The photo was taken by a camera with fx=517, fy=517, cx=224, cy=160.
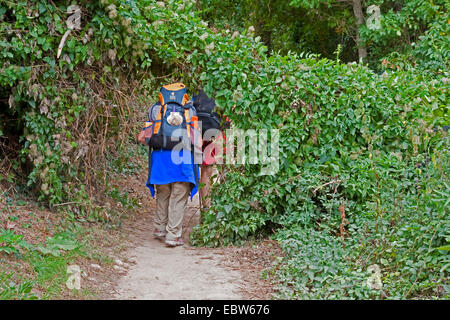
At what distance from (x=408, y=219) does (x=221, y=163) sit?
8.24 feet

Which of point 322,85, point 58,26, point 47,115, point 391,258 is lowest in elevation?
point 391,258

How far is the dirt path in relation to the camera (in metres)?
4.65

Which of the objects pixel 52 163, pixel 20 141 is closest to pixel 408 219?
pixel 52 163

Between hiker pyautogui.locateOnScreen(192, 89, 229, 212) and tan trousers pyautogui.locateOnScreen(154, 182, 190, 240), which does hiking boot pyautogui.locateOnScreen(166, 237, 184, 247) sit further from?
hiker pyautogui.locateOnScreen(192, 89, 229, 212)

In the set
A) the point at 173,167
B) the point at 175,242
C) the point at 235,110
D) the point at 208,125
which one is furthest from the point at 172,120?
the point at 175,242

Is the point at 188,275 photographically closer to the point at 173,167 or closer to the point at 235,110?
the point at 173,167

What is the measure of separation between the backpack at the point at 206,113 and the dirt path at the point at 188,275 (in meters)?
1.77

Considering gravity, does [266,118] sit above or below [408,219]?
above

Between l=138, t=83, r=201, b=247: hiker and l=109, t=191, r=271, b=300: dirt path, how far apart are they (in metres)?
0.44

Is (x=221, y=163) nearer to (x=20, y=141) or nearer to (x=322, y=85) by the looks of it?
(x=322, y=85)

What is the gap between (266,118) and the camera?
6238mm

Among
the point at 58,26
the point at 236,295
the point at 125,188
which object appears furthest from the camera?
the point at 125,188

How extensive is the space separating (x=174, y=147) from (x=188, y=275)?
177 cm

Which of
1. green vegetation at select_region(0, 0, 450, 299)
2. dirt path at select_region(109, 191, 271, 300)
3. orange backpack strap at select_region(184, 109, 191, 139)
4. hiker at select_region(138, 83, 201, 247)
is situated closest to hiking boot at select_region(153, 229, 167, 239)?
dirt path at select_region(109, 191, 271, 300)
